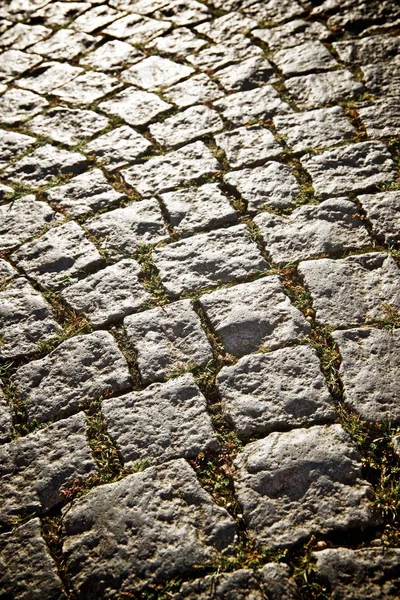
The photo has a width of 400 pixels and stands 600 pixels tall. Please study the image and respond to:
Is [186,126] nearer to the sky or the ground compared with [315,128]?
nearer to the sky

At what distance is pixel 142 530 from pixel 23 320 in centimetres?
125

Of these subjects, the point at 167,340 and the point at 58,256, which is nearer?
the point at 167,340

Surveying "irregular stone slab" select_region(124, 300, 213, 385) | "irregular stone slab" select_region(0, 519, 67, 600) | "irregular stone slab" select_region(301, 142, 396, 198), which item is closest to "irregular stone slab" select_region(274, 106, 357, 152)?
"irregular stone slab" select_region(301, 142, 396, 198)

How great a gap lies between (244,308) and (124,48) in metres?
3.02

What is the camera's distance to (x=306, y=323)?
90.7 inches

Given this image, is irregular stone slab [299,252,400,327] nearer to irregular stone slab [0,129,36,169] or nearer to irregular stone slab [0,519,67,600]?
irregular stone slab [0,519,67,600]

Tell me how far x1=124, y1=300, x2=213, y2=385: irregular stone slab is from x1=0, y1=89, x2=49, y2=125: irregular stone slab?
228 centimetres

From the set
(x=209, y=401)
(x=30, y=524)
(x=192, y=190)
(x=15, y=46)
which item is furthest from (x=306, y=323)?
(x=15, y=46)

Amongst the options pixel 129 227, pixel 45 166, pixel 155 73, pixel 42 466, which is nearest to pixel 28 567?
pixel 42 466

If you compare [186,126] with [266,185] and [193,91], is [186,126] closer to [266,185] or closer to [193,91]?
[193,91]

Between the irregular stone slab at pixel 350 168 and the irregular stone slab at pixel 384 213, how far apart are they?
0.10 meters

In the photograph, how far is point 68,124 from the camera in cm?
372

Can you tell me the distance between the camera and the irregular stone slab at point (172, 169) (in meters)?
3.12

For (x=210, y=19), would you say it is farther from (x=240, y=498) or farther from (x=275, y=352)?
(x=240, y=498)
